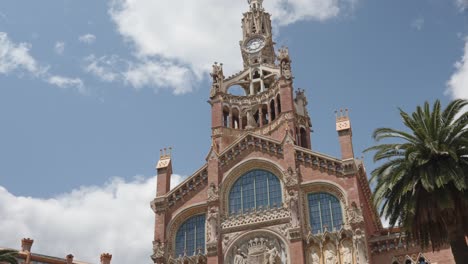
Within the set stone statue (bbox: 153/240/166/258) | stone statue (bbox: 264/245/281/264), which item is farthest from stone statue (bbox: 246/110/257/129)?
stone statue (bbox: 264/245/281/264)

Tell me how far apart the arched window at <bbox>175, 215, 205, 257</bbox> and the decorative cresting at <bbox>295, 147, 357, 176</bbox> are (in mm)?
9981

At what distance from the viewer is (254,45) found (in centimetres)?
6881

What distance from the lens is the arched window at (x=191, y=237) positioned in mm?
45938

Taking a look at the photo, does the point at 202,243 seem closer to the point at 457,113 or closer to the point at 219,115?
the point at 219,115

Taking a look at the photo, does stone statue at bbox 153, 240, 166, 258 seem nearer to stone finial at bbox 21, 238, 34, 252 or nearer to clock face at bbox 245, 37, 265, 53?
stone finial at bbox 21, 238, 34, 252

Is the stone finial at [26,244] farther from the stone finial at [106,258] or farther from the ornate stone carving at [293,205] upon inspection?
the ornate stone carving at [293,205]

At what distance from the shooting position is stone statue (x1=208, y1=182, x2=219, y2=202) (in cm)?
4635

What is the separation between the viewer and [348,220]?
1645 inches

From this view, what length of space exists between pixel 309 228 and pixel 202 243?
9234 millimetres

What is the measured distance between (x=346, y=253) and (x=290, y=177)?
7.65m

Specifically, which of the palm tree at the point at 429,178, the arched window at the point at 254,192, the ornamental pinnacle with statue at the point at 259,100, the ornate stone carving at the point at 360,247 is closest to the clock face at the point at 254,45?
the ornamental pinnacle with statue at the point at 259,100

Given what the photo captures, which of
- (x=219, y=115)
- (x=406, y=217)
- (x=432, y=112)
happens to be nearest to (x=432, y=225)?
(x=406, y=217)

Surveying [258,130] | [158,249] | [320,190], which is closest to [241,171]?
[320,190]

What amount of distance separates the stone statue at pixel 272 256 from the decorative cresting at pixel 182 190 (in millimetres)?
9157
